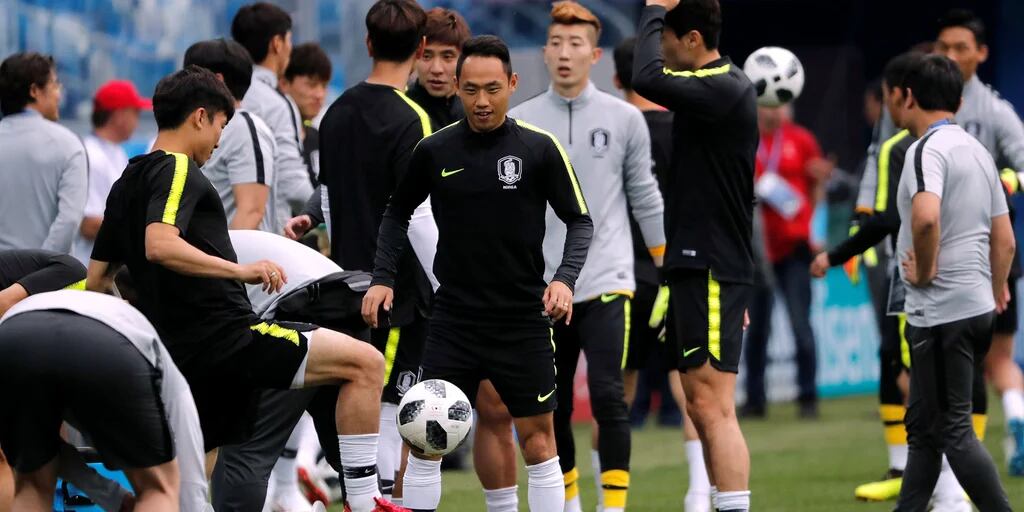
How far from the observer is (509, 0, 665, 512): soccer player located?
802 centimetres

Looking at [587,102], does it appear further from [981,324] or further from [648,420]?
[648,420]

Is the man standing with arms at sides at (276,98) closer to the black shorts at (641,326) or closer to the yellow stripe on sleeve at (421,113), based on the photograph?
the yellow stripe on sleeve at (421,113)

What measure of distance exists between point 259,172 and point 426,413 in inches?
78.7

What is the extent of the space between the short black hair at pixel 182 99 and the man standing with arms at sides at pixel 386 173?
1.25 m

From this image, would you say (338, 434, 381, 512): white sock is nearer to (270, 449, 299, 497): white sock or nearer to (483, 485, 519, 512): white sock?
(483, 485, 519, 512): white sock

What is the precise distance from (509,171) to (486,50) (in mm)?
493

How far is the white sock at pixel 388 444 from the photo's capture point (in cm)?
745

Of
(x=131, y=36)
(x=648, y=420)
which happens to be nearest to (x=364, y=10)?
(x=131, y=36)

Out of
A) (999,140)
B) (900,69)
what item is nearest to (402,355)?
(900,69)

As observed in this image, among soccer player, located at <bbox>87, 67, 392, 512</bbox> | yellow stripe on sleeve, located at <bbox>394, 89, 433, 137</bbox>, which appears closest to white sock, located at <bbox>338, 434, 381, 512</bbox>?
soccer player, located at <bbox>87, 67, 392, 512</bbox>

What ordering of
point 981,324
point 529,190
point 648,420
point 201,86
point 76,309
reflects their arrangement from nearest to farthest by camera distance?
point 76,309 < point 201,86 < point 529,190 < point 981,324 < point 648,420

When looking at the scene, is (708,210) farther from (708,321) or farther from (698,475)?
(698,475)

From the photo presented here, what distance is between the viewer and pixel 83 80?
535 inches

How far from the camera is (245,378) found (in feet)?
20.2
